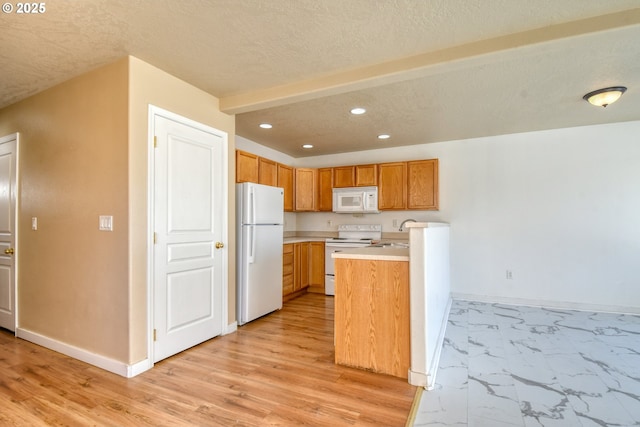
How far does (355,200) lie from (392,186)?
632 mm

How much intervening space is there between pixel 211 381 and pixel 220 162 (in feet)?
6.47

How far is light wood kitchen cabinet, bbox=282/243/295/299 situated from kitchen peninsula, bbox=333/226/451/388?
201 cm

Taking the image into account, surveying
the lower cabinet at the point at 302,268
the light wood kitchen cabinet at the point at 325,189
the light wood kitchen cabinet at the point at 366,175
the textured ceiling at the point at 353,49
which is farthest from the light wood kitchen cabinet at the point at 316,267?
the textured ceiling at the point at 353,49

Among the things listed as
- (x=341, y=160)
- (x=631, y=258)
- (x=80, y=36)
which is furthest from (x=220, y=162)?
(x=631, y=258)

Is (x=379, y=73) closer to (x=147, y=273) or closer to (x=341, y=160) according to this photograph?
(x=147, y=273)

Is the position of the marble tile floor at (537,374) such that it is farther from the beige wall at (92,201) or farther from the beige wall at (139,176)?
the beige wall at (92,201)

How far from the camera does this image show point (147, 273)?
2.46 metres

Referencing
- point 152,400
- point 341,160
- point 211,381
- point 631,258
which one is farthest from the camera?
point 341,160

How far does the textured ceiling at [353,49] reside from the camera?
185 centimetres

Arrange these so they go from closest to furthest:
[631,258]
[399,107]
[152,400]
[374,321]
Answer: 1. [152,400]
2. [374,321]
3. [399,107]
4. [631,258]

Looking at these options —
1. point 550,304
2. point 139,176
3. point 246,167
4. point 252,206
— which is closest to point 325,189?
point 246,167

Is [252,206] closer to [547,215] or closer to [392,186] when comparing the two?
[392,186]

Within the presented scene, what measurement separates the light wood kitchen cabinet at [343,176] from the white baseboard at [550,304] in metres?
2.38

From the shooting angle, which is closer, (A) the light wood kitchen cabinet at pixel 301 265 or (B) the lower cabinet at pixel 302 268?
(B) the lower cabinet at pixel 302 268
